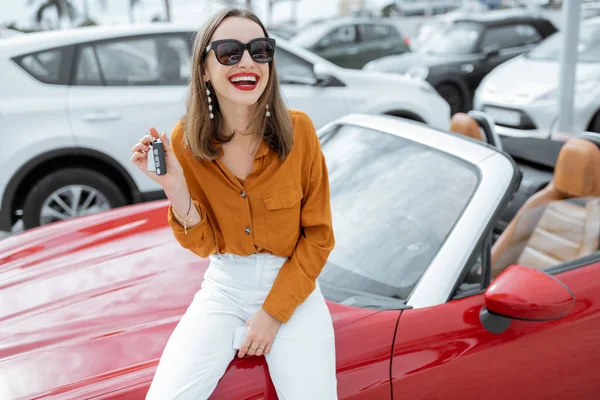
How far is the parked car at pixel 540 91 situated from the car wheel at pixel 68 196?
174 inches

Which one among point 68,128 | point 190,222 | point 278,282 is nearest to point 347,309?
point 278,282

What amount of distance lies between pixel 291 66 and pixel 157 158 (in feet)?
13.1

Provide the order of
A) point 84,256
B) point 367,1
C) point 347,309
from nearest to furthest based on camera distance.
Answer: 1. point 347,309
2. point 84,256
3. point 367,1

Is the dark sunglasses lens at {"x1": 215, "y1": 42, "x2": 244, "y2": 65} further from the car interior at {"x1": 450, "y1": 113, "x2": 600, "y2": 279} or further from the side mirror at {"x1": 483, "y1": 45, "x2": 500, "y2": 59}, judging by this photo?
the side mirror at {"x1": 483, "y1": 45, "x2": 500, "y2": 59}

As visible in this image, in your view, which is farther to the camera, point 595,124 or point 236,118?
point 595,124

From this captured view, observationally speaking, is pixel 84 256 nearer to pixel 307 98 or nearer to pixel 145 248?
pixel 145 248

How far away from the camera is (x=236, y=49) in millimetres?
1660

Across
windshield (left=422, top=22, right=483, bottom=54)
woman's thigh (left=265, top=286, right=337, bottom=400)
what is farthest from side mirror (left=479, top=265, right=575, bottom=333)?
windshield (left=422, top=22, right=483, bottom=54)

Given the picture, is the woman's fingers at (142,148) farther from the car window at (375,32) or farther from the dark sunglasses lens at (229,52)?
the car window at (375,32)

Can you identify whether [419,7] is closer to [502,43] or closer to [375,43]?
[375,43]

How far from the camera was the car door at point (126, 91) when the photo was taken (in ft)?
15.2

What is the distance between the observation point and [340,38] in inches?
475

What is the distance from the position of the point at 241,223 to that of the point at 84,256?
951 millimetres

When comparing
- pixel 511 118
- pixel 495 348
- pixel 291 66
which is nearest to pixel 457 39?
pixel 511 118
